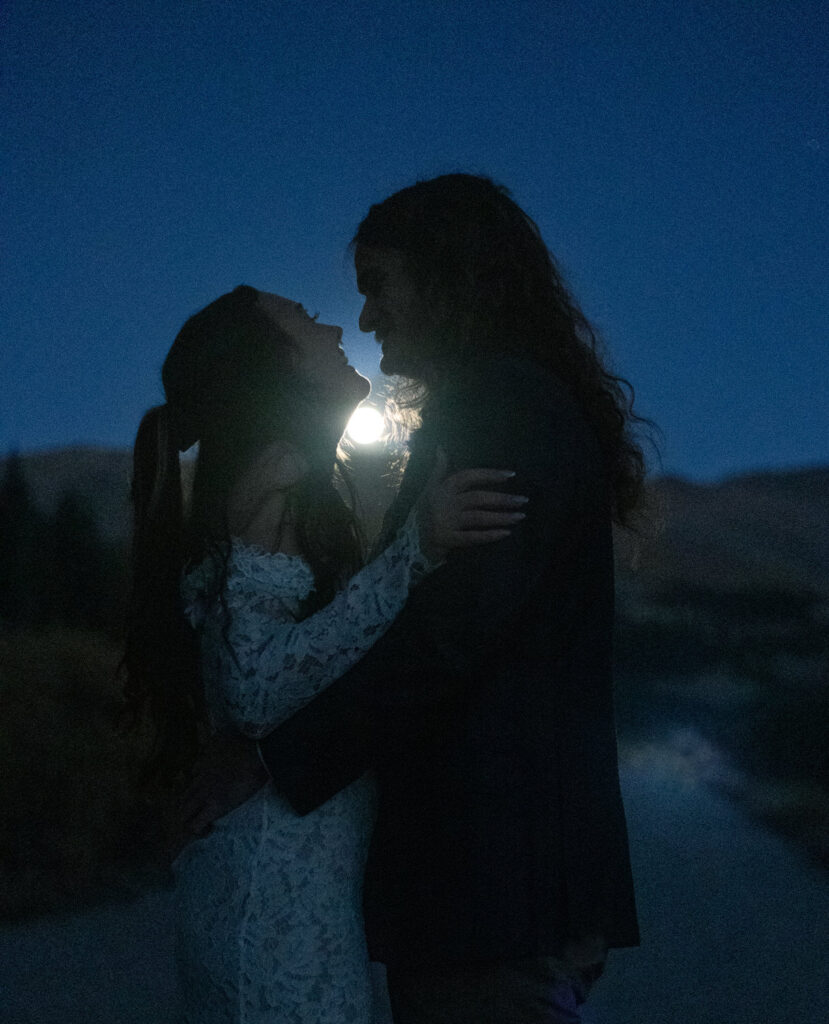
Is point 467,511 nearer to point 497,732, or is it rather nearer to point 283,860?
point 497,732

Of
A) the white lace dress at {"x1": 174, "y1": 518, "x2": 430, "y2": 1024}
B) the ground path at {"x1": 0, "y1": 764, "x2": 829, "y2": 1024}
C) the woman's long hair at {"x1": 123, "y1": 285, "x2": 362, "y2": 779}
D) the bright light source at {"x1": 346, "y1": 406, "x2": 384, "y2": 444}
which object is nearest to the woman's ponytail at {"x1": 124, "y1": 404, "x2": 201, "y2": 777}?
the woman's long hair at {"x1": 123, "y1": 285, "x2": 362, "y2": 779}

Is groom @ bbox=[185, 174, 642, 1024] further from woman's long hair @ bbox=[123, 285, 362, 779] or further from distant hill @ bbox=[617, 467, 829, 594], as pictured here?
distant hill @ bbox=[617, 467, 829, 594]

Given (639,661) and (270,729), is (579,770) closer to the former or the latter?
(270,729)

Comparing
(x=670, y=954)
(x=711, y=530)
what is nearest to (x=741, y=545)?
(x=711, y=530)

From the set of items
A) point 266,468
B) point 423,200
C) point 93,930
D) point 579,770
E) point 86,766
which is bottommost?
point 93,930

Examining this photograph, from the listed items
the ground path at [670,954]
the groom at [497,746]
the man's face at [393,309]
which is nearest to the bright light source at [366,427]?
the man's face at [393,309]

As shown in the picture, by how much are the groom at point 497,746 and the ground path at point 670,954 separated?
403 cm

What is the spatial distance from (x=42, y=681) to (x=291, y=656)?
7764mm

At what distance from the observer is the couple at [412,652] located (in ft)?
4.26

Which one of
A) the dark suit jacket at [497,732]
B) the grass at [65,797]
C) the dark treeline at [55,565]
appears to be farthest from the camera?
the dark treeline at [55,565]

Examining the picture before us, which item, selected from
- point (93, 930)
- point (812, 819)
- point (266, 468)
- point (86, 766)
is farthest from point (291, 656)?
point (812, 819)

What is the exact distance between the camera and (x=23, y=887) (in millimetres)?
6422

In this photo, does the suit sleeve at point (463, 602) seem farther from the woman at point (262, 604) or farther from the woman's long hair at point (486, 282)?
the woman's long hair at point (486, 282)

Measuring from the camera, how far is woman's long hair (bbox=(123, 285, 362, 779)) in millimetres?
1674
